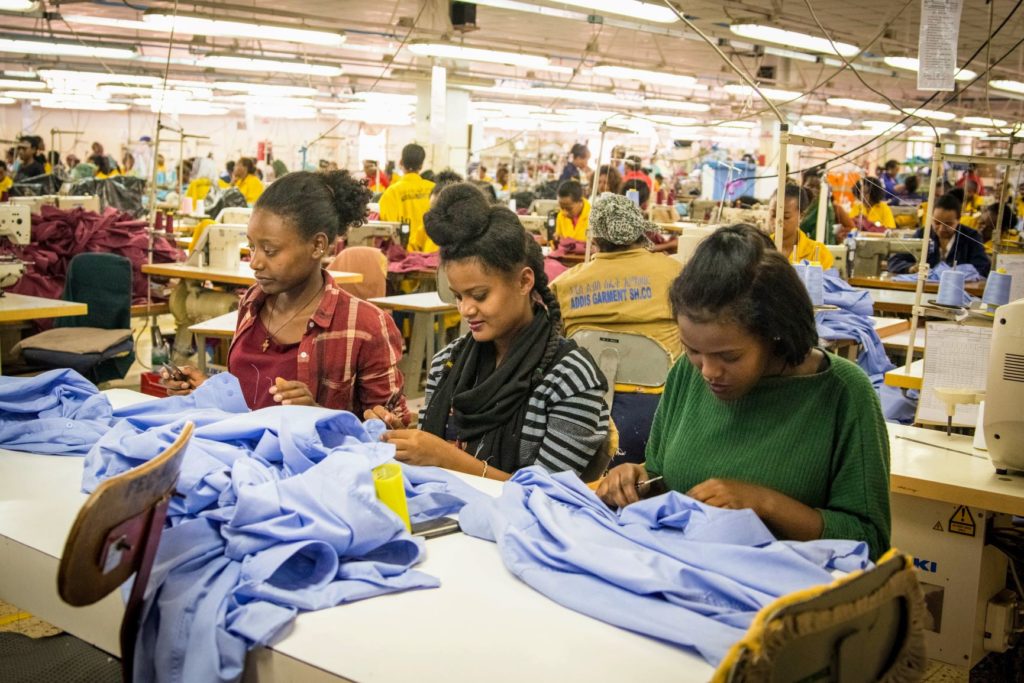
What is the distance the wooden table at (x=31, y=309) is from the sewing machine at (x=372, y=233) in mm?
3078

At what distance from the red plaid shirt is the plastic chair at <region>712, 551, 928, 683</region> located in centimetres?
167

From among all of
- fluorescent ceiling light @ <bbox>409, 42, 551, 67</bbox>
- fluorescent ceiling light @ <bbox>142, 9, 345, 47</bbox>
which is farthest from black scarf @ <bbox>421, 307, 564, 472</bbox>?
fluorescent ceiling light @ <bbox>409, 42, 551, 67</bbox>

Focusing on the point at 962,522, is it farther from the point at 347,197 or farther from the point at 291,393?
the point at 347,197

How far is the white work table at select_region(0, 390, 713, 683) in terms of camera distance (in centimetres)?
132

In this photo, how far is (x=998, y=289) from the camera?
3.89 m

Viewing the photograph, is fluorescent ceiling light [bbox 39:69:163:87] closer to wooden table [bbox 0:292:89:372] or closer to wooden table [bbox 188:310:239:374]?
wooden table [bbox 0:292:89:372]

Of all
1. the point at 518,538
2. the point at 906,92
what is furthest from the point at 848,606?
the point at 906,92

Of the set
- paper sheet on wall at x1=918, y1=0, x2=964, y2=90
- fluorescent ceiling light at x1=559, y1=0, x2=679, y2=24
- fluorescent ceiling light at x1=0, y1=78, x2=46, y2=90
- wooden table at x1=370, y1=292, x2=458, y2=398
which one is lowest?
wooden table at x1=370, y1=292, x2=458, y2=398

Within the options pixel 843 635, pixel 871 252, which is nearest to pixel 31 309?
Answer: pixel 843 635

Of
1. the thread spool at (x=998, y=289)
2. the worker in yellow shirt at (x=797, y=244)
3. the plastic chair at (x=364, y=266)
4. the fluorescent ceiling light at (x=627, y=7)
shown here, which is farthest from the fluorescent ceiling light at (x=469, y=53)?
the thread spool at (x=998, y=289)

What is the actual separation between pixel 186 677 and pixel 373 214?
9.21 m

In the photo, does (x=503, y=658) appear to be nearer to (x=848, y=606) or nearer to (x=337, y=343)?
(x=848, y=606)

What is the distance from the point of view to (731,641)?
134cm

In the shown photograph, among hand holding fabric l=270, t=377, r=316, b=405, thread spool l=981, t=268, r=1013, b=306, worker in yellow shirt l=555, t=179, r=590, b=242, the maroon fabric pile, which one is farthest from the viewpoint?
worker in yellow shirt l=555, t=179, r=590, b=242
